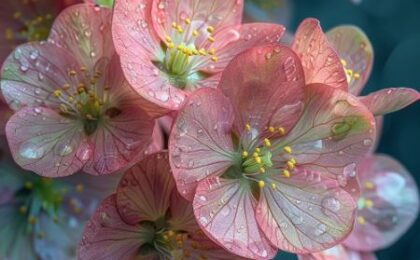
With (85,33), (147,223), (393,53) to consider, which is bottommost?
(393,53)

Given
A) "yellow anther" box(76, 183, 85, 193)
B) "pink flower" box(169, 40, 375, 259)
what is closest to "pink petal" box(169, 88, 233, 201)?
"pink flower" box(169, 40, 375, 259)

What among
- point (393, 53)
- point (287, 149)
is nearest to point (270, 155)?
point (287, 149)

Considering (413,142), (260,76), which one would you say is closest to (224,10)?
(260,76)

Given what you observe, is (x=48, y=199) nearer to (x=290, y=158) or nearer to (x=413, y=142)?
(x=290, y=158)

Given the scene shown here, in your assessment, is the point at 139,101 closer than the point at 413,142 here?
Yes

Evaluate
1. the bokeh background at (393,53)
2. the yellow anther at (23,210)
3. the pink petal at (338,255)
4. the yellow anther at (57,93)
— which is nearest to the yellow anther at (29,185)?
the yellow anther at (23,210)

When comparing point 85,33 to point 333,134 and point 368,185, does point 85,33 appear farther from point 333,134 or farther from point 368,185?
point 368,185

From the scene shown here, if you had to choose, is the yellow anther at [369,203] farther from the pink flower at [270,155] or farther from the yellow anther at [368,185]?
the pink flower at [270,155]
